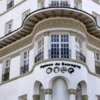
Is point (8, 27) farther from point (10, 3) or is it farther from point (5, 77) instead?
point (5, 77)

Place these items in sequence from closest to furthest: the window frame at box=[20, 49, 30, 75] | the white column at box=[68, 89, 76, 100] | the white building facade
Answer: the white column at box=[68, 89, 76, 100]
the white building facade
the window frame at box=[20, 49, 30, 75]

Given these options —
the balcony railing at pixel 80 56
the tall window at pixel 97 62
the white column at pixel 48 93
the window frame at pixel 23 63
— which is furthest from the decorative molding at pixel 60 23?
the white column at pixel 48 93

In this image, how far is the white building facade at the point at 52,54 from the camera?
840 inches

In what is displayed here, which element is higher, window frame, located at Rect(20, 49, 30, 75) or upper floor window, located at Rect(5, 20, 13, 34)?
upper floor window, located at Rect(5, 20, 13, 34)

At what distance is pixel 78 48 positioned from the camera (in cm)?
2341

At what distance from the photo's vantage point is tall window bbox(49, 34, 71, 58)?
2223 centimetres

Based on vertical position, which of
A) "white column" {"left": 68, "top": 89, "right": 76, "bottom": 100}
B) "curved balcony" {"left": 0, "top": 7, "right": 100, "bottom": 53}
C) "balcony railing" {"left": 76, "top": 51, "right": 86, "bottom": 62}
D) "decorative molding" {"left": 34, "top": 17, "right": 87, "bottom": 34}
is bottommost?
"white column" {"left": 68, "top": 89, "right": 76, "bottom": 100}

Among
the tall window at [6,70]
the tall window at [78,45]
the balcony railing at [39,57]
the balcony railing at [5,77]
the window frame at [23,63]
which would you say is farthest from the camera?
the tall window at [6,70]

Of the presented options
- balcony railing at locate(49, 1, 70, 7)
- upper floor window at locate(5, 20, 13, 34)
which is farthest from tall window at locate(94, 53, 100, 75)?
upper floor window at locate(5, 20, 13, 34)

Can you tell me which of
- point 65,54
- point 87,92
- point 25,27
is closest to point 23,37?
point 25,27

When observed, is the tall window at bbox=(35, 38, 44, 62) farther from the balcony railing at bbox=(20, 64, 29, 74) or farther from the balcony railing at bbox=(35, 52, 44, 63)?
the balcony railing at bbox=(20, 64, 29, 74)

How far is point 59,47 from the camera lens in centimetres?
2252

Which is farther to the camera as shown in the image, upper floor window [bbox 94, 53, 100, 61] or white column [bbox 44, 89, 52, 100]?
upper floor window [bbox 94, 53, 100, 61]

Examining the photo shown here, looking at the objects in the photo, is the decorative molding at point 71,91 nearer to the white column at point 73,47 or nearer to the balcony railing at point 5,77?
the white column at point 73,47
